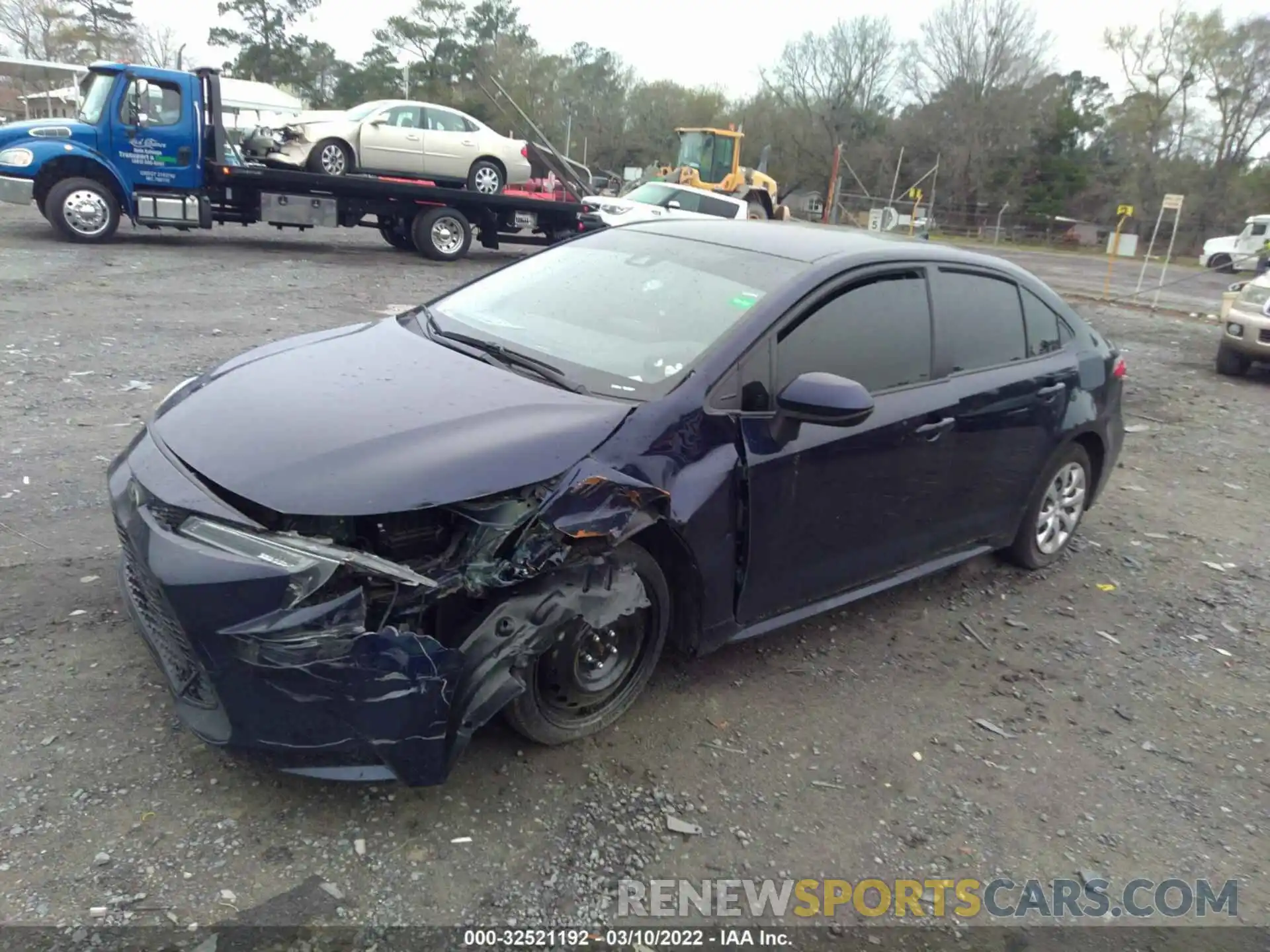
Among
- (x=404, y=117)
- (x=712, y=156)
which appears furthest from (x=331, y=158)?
(x=712, y=156)

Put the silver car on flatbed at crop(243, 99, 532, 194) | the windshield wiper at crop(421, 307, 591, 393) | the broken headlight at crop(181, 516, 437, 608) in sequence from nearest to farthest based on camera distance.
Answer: the broken headlight at crop(181, 516, 437, 608) < the windshield wiper at crop(421, 307, 591, 393) < the silver car on flatbed at crop(243, 99, 532, 194)

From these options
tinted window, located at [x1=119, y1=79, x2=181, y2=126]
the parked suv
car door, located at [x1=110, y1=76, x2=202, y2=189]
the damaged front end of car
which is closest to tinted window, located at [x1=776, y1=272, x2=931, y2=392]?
the damaged front end of car

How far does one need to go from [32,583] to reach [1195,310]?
848 inches

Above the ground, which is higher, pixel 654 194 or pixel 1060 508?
pixel 654 194

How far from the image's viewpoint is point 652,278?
3.90 m

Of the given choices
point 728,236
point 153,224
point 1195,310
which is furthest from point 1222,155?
point 728,236

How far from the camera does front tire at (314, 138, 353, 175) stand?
1519cm

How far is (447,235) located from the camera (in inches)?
621

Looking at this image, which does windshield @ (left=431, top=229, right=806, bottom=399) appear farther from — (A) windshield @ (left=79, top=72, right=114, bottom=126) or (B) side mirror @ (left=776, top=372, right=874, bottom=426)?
(A) windshield @ (left=79, top=72, right=114, bottom=126)

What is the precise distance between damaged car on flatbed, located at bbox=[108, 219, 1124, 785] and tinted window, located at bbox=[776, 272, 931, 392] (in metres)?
0.01

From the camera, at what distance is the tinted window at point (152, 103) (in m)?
13.2

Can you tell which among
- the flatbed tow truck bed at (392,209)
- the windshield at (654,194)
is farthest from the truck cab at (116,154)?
the windshield at (654,194)

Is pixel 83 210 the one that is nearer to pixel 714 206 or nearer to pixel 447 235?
pixel 447 235

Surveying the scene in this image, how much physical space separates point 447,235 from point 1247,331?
11541 mm
